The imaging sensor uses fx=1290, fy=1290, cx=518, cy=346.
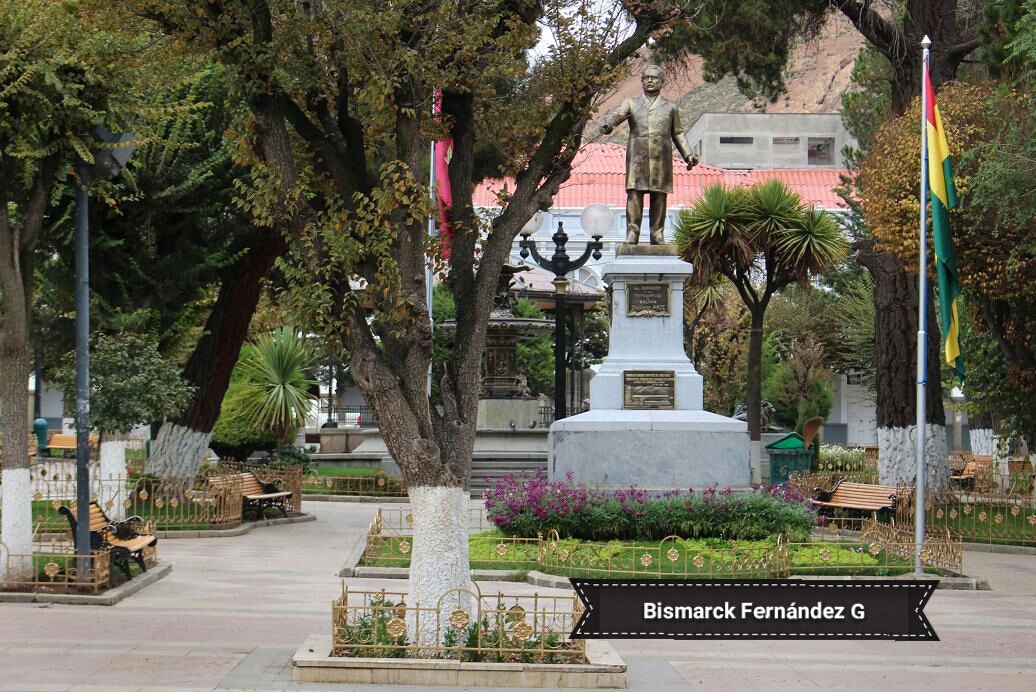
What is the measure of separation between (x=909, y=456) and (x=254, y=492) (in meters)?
11.6

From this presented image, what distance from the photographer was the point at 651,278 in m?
18.5

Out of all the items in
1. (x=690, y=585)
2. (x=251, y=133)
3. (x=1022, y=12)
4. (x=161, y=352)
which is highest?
(x=1022, y=12)

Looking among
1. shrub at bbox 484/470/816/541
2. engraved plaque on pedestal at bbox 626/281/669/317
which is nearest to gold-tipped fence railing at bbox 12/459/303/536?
shrub at bbox 484/470/816/541

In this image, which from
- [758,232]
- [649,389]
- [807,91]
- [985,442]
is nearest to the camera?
[649,389]

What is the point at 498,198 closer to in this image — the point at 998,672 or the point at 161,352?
the point at 998,672

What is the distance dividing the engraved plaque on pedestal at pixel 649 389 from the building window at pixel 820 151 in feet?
198

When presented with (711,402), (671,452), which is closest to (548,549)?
(671,452)

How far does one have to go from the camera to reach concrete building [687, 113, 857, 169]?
74750 mm

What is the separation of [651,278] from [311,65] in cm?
918

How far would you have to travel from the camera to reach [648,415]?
58.5 feet

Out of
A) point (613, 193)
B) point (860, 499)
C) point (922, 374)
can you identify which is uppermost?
point (613, 193)

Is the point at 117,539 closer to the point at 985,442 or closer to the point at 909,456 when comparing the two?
the point at 909,456
